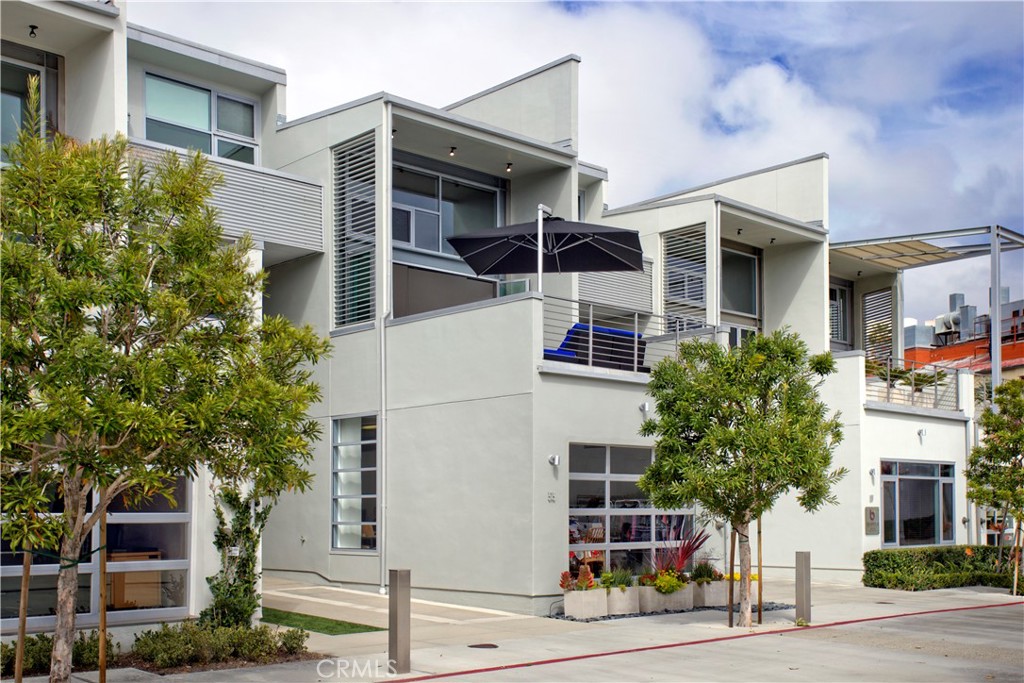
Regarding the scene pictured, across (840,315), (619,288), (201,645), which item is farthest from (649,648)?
(840,315)

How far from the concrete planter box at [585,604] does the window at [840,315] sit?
58.4ft

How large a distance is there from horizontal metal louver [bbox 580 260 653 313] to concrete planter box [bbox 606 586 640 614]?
786 centimetres

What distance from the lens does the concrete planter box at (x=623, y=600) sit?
16078 millimetres

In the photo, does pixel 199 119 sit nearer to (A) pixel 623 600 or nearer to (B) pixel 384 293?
(B) pixel 384 293

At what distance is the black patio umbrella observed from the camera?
18.4 m

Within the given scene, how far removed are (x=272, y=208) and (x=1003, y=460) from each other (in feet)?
49.6

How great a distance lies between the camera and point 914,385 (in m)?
25.7

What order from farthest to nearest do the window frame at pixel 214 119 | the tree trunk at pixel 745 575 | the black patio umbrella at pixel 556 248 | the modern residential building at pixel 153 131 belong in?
the window frame at pixel 214 119 → the black patio umbrella at pixel 556 248 → the tree trunk at pixel 745 575 → the modern residential building at pixel 153 131

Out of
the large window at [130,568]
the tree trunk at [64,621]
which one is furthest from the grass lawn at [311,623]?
the tree trunk at [64,621]

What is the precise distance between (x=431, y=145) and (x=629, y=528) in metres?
8.65

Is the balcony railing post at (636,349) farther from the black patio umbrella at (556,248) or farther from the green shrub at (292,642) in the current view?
the green shrub at (292,642)

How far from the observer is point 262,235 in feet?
62.2

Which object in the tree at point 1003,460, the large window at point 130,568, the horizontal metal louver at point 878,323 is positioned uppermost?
the horizontal metal louver at point 878,323

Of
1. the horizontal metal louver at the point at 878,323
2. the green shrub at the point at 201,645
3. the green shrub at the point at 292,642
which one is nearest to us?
the green shrub at the point at 201,645
